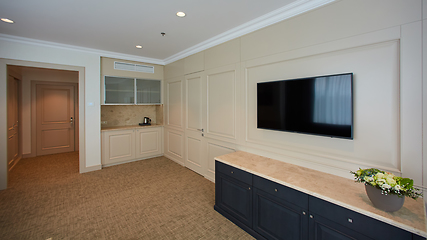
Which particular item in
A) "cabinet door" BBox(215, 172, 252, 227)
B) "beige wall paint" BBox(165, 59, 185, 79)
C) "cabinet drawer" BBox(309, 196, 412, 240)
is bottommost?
"cabinet door" BBox(215, 172, 252, 227)

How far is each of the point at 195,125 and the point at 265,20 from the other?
2385 mm

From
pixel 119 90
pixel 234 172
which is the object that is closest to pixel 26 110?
pixel 119 90

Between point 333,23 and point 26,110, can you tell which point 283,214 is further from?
point 26,110

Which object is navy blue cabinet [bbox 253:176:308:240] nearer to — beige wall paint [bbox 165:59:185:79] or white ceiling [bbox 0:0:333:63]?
white ceiling [bbox 0:0:333:63]

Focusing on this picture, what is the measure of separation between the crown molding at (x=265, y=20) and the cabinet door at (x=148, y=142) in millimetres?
2567

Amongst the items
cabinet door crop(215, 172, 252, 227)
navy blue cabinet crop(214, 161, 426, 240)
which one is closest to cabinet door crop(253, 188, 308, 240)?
navy blue cabinet crop(214, 161, 426, 240)

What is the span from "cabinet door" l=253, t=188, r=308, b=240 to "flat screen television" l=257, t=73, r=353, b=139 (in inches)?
33.2

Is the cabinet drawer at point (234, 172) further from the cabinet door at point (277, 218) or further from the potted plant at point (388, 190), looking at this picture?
the potted plant at point (388, 190)

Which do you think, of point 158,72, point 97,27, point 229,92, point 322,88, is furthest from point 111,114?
point 322,88

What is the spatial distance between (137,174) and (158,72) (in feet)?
9.07

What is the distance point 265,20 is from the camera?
8.55ft

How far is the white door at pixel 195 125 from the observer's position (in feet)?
12.8

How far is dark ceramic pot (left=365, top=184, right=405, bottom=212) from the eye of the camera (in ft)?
4.25

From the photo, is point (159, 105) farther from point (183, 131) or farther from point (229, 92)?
point (229, 92)
